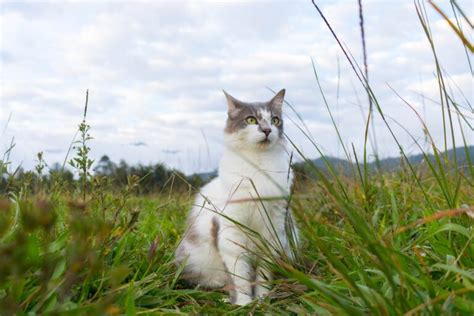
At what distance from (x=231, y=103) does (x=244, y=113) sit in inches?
9.9

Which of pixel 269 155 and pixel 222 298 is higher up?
pixel 269 155

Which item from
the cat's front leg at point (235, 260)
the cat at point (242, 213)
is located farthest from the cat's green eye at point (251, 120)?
the cat's front leg at point (235, 260)

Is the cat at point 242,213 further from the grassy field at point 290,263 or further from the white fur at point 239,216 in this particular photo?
the grassy field at point 290,263

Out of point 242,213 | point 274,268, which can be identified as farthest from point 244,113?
point 274,268

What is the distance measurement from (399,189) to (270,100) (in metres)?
1.54

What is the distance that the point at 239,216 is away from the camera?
371 centimetres

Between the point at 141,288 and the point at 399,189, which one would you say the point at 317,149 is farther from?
the point at 399,189

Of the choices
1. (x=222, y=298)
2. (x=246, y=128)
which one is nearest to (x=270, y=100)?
(x=246, y=128)

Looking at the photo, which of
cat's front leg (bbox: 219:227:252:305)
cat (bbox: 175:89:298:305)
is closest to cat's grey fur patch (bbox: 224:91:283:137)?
cat (bbox: 175:89:298:305)

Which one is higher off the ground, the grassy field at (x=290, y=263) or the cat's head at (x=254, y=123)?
the cat's head at (x=254, y=123)

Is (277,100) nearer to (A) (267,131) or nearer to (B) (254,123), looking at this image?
(B) (254,123)

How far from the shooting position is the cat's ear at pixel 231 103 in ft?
14.8

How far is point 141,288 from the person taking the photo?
2.94 m

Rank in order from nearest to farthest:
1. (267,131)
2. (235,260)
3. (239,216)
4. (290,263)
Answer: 1. (290,263)
2. (235,260)
3. (239,216)
4. (267,131)
